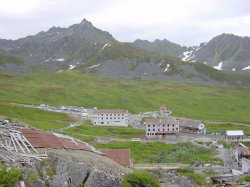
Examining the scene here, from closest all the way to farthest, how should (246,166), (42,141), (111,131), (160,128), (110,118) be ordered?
(42,141)
(246,166)
(160,128)
(111,131)
(110,118)

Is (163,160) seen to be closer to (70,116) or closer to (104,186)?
(104,186)

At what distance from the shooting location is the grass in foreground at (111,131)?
397ft

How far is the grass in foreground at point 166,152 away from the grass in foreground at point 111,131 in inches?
630

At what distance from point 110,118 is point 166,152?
56.9 m

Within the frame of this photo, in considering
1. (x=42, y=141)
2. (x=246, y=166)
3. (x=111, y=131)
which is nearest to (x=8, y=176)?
(x=42, y=141)

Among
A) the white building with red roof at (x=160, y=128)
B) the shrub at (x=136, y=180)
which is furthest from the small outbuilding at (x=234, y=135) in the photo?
the shrub at (x=136, y=180)

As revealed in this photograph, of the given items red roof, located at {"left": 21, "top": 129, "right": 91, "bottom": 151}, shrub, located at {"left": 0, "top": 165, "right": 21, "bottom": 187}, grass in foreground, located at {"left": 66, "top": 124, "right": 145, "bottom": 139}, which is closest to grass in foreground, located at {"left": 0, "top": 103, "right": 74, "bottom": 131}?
grass in foreground, located at {"left": 66, "top": 124, "right": 145, "bottom": 139}

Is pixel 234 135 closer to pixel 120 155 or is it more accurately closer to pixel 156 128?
pixel 156 128

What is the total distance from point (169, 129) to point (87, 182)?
9805 cm

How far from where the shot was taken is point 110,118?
150000mm

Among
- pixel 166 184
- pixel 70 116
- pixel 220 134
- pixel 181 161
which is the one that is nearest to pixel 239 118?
pixel 220 134

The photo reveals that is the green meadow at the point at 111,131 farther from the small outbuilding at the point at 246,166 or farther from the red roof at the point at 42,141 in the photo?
the red roof at the point at 42,141

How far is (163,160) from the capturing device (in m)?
82.8

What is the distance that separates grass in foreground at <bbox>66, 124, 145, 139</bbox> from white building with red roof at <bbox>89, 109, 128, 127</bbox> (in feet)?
25.1
